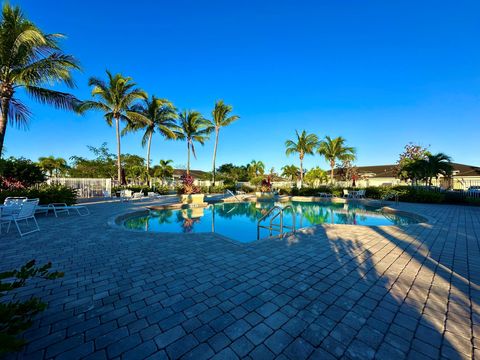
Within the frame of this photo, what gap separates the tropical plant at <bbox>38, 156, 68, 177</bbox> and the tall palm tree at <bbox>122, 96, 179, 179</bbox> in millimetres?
20456

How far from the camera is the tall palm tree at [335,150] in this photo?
26266 mm

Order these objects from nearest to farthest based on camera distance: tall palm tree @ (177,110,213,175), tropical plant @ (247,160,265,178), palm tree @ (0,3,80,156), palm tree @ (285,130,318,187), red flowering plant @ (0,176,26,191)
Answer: palm tree @ (0,3,80,156), red flowering plant @ (0,176,26,191), palm tree @ (285,130,318,187), tall palm tree @ (177,110,213,175), tropical plant @ (247,160,265,178)

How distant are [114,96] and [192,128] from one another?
950 cm

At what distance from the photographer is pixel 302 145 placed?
84.0 feet

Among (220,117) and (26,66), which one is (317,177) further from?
(26,66)

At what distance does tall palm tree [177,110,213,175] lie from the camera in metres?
25.9

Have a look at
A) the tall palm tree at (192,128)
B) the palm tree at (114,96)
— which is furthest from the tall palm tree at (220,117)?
the palm tree at (114,96)

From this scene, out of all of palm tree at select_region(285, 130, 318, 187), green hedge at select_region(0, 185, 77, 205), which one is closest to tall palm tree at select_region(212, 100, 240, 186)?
palm tree at select_region(285, 130, 318, 187)

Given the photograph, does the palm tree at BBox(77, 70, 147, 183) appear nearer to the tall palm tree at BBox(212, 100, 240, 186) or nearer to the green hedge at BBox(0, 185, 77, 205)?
the green hedge at BBox(0, 185, 77, 205)

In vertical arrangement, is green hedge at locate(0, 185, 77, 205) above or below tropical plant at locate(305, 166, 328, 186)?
below

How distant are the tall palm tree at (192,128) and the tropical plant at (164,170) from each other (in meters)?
9.21

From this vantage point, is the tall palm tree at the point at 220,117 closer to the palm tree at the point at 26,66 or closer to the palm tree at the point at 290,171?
the palm tree at the point at 26,66

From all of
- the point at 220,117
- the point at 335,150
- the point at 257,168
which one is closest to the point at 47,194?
the point at 220,117

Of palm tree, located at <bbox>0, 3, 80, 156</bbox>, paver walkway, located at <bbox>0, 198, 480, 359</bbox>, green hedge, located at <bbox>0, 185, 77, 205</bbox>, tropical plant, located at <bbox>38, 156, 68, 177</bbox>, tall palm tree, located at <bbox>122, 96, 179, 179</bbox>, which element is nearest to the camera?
paver walkway, located at <bbox>0, 198, 480, 359</bbox>
